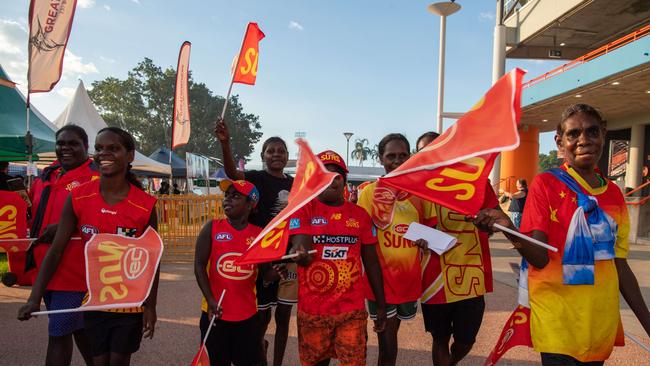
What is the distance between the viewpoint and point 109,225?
2.59m

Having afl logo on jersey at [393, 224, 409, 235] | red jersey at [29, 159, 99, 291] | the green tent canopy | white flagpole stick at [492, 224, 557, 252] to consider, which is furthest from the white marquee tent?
white flagpole stick at [492, 224, 557, 252]

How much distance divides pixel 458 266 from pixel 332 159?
1.22 m

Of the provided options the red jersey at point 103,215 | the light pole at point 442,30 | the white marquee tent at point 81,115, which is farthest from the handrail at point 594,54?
the white marquee tent at point 81,115

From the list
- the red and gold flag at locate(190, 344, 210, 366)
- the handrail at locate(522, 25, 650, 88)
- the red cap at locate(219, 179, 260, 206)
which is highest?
the handrail at locate(522, 25, 650, 88)

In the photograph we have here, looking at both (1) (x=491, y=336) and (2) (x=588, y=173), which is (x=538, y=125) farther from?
(2) (x=588, y=173)

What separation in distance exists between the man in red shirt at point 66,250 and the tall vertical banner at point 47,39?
3.91 meters

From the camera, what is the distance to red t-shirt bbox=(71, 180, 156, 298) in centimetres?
259

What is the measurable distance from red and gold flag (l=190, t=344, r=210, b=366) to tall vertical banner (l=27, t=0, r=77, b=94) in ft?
18.8

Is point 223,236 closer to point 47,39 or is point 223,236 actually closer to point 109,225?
point 109,225

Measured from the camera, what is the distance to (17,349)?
4035 millimetres

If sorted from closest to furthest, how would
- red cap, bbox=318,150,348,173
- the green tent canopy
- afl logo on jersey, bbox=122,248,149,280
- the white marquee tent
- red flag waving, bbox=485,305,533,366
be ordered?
red flag waving, bbox=485,305,533,366, afl logo on jersey, bbox=122,248,149,280, red cap, bbox=318,150,348,173, the green tent canopy, the white marquee tent

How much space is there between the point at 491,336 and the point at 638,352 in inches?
53.4

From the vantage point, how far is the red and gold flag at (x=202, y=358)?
8.50 feet

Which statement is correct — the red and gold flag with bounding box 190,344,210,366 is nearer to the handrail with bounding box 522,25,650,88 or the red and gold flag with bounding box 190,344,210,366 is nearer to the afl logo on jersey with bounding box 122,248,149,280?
the afl logo on jersey with bounding box 122,248,149,280
